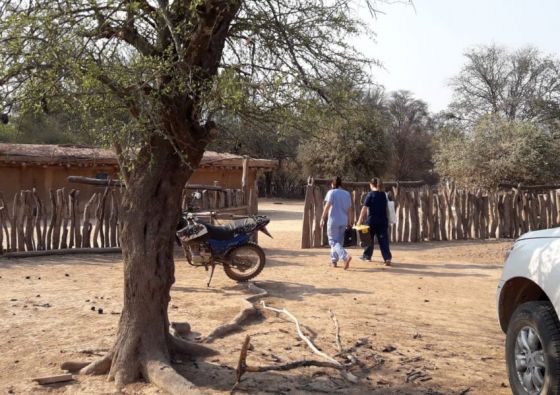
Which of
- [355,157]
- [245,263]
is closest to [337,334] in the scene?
[245,263]

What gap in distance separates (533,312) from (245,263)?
5.23 m

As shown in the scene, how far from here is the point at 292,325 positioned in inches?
246

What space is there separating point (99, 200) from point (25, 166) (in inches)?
463

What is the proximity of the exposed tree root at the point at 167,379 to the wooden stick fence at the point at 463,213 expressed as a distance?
975 cm

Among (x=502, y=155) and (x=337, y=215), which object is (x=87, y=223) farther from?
(x=502, y=155)

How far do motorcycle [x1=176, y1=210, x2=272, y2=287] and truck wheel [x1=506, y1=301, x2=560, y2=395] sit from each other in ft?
16.0

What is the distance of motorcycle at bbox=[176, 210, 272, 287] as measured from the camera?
339 inches

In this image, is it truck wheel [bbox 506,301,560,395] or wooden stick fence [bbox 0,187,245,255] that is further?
wooden stick fence [bbox 0,187,245,255]

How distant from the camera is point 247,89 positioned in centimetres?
430

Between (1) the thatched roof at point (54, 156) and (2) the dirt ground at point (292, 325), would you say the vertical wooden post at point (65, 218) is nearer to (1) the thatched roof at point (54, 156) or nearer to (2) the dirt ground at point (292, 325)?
(2) the dirt ground at point (292, 325)

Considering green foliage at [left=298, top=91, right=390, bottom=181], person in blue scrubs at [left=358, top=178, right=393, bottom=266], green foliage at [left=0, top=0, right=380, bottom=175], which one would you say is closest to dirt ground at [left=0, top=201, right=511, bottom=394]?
person in blue scrubs at [left=358, top=178, right=393, bottom=266]

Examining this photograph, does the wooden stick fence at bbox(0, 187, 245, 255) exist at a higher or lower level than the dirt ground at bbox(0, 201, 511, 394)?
higher

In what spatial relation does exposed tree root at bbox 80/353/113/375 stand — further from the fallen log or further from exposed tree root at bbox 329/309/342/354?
the fallen log

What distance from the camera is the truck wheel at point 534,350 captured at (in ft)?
12.5
